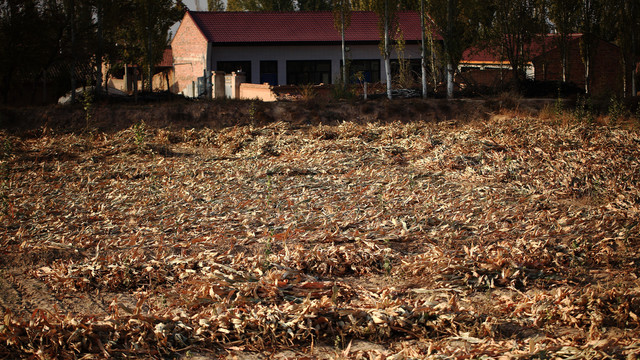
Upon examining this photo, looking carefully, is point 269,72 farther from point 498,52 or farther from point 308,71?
point 498,52

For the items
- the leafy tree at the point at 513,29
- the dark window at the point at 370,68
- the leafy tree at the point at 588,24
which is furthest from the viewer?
the dark window at the point at 370,68

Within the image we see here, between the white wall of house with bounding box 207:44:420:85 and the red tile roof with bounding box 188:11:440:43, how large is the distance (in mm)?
609

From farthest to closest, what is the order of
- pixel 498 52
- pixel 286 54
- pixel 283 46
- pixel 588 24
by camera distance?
pixel 286 54, pixel 283 46, pixel 588 24, pixel 498 52

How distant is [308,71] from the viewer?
35031mm

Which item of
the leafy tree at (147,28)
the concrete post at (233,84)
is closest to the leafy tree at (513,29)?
the concrete post at (233,84)

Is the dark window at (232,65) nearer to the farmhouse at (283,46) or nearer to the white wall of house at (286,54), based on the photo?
the farmhouse at (283,46)

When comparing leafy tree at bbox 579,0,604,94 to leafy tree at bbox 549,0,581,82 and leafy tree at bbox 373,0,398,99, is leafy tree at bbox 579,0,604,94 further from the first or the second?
leafy tree at bbox 373,0,398,99

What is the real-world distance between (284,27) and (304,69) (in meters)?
2.84

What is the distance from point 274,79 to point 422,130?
68.5 ft

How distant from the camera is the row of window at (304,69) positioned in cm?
3428

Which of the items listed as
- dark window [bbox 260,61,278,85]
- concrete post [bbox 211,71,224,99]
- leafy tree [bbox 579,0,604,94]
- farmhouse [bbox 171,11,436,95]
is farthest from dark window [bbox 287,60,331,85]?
leafy tree [bbox 579,0,604,94]

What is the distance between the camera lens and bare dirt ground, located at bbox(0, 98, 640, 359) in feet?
14.6

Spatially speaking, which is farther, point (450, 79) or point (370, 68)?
point (370, 68)

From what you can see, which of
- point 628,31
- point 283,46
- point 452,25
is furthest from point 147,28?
point 628,31
